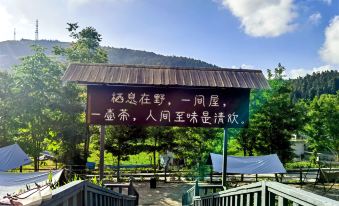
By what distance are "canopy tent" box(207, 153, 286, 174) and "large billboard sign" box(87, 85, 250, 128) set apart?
6.48m

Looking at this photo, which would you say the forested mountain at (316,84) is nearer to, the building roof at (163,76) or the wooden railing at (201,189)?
the building roof at (163,76)

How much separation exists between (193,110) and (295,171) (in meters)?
12.5

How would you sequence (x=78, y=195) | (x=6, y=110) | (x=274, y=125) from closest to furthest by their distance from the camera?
(x=78, y=195) < (x=6, y=110) < (x=274, y=125)

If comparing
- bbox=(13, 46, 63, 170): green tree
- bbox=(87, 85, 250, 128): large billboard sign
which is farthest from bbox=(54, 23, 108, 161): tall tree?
bbox=(87, 85, 250, 128): large billboard sign

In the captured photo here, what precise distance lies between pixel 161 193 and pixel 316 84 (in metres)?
114

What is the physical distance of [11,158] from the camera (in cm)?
1603

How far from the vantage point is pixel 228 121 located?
36.8ft

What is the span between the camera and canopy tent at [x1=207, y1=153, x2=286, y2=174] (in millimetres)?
17141

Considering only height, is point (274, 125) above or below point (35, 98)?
below

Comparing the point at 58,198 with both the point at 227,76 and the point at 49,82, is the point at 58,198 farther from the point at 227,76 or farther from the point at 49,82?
the point at 49,82

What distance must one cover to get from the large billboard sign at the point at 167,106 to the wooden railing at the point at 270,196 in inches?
241

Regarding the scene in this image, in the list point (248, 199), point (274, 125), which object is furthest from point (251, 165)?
point (248, 199)

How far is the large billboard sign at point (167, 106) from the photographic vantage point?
1090cm

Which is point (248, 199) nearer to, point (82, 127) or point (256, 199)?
point (256, 199)
